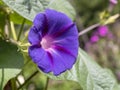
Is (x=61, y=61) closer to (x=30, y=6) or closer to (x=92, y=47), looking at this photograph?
(x=30, y=6)

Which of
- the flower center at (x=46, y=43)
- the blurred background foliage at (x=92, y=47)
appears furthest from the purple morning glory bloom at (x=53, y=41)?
the blurred background foliage at (x=92, y=47)

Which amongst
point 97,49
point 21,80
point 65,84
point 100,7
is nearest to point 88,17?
point 100,7

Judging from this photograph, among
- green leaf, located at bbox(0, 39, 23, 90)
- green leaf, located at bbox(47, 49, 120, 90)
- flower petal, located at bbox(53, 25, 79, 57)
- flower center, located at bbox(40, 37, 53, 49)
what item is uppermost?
flower petal, located at bbox(53, 25, 79, 57)

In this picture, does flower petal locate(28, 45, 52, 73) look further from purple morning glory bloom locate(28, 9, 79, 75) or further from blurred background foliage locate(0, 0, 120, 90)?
blurred background foliage locate(0, 0, 120, 90)

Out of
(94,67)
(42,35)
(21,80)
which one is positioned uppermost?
(42,35)

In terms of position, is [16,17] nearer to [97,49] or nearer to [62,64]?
[62,64]

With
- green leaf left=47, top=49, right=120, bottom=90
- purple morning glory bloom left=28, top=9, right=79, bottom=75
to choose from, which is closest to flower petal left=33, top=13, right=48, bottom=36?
purple morning glory bloom left=28, top=9, right=79, bottom=75

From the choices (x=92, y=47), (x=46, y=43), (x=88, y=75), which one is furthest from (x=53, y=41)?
(x=92, y=47)
